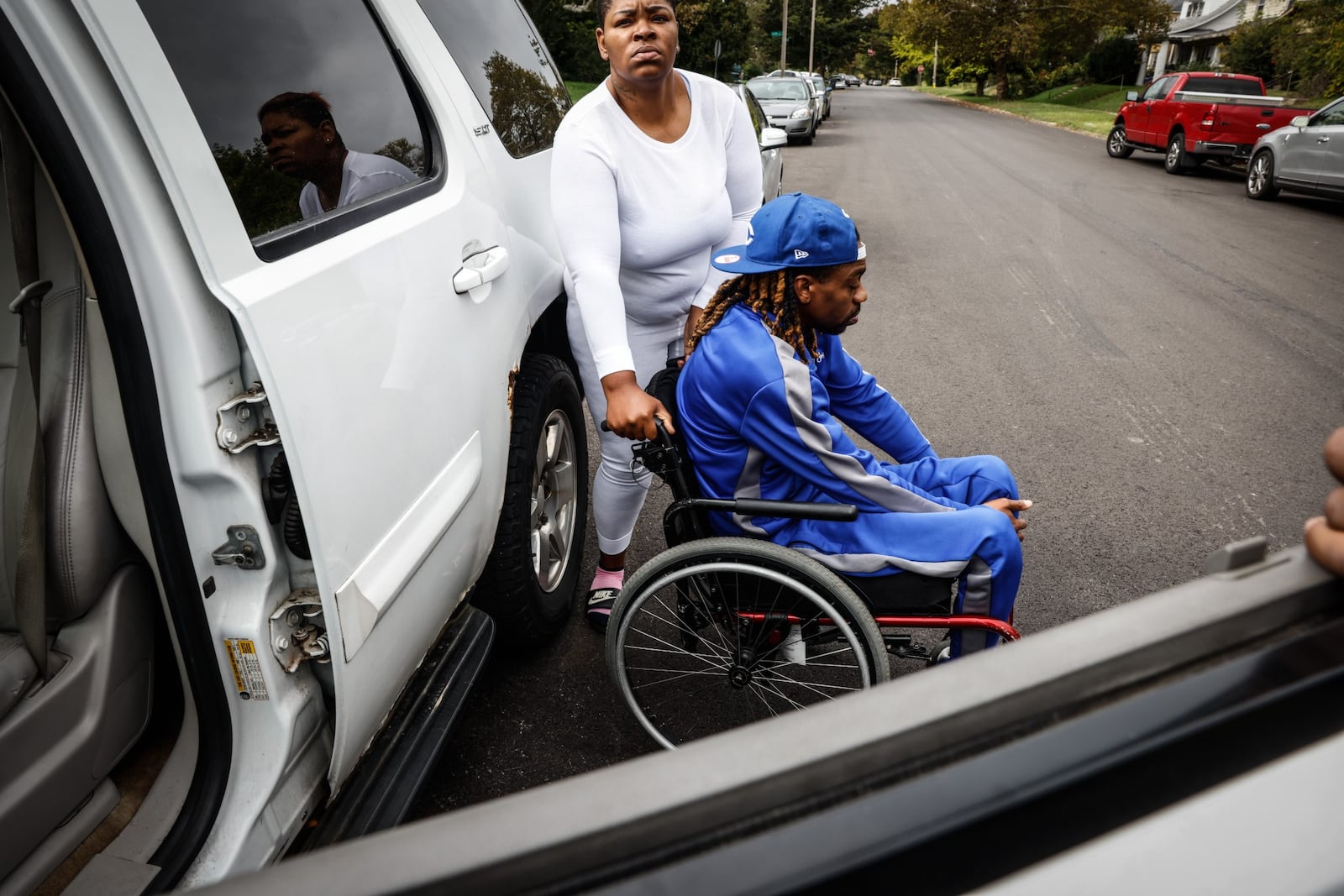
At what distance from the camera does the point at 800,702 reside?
2812mm

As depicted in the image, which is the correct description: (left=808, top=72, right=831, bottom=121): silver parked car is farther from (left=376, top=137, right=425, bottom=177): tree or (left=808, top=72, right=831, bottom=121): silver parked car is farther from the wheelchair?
the wheelchair

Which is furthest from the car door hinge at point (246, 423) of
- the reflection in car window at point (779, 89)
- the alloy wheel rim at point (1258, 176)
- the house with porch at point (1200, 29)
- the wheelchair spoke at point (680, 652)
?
the house with porch at point (1200, 29)

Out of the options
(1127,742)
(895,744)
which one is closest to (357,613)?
(895,744)

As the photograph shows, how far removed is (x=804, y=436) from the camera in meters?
2.21

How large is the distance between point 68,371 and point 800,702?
2098mm

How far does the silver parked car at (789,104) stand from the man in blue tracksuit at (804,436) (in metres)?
17.5

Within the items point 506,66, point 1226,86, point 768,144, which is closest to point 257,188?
point 506,66

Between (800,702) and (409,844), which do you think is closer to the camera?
(409,844)

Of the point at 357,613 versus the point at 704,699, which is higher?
the point at 357,613

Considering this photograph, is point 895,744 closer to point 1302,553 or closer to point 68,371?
point 1302,553

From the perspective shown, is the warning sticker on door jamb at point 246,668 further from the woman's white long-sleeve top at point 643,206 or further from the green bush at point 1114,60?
the green bush at point 1114,60

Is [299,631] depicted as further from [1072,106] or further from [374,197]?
[1072,106]

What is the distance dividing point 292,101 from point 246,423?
78 cm

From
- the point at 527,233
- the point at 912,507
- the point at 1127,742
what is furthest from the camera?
the point at 527,233
